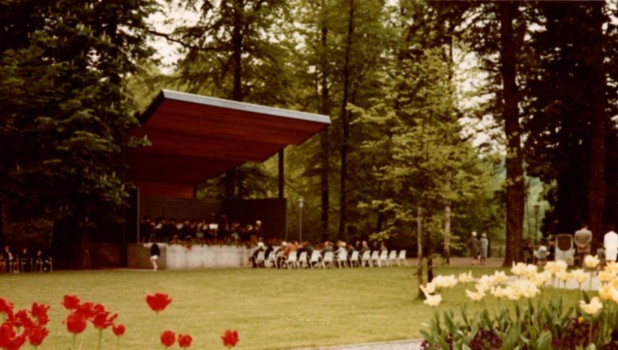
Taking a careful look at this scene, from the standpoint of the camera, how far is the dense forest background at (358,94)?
16.5m

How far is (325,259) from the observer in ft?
98.0

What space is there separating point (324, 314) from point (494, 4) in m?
17.1

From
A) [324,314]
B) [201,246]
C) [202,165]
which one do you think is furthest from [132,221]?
[324,314]

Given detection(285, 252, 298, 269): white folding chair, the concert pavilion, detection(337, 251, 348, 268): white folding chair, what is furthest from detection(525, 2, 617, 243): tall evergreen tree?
detection(285, 252, 298, 269): white folding chair

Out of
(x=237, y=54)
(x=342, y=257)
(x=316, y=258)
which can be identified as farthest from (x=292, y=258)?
(x=237, y=54)

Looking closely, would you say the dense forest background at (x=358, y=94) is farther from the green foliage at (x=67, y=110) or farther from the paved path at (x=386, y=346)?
the paved path at (x=386, y=346)

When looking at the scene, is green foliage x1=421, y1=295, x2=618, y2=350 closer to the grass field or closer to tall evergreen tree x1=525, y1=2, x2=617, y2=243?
the grass field

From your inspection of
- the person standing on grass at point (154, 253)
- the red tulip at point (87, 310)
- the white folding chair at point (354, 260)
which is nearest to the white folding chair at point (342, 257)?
the white folding chair at point (354, 260)

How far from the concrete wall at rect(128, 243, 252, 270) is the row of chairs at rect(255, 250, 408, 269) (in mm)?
1033

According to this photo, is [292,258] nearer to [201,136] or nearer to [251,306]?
[201,136]

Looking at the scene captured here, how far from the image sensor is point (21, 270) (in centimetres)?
2659

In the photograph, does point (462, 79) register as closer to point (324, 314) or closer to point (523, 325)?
point (324, 314)

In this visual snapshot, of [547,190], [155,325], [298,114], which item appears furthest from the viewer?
[547,190]

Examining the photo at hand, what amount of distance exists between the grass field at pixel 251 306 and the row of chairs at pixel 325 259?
601 cm
